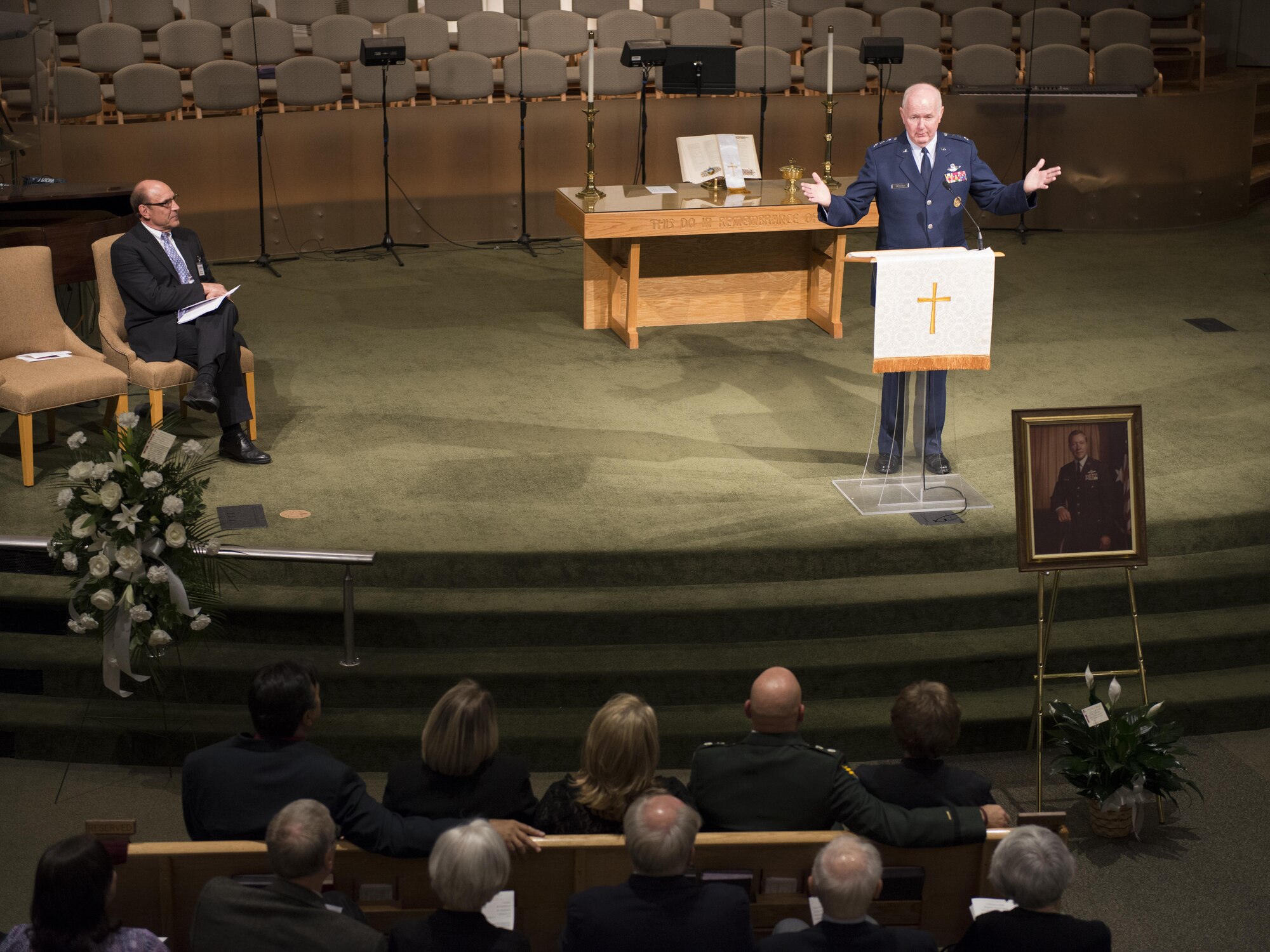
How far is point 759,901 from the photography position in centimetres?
350

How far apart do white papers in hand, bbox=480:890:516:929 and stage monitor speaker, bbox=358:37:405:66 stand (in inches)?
296

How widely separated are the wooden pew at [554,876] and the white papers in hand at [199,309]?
347cm

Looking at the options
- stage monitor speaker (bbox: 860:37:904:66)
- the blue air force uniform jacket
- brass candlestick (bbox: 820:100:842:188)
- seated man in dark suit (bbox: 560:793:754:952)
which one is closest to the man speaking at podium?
the blue air force uniform jacket

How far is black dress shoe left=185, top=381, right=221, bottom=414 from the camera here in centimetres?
624

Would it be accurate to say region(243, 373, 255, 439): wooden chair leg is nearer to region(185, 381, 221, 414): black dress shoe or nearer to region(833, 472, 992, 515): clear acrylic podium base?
region(185, 381, 221, 414): black dress shoe

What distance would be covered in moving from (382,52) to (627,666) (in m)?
6.05

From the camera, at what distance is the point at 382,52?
988cm

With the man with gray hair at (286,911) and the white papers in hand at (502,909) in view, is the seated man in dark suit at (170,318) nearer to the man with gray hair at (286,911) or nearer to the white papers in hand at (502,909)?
the white papers in hand at (502,909)

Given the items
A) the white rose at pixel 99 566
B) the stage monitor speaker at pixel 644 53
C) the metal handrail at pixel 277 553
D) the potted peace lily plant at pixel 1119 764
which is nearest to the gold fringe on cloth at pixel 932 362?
the potted peace lily plant at pixel 1119 764

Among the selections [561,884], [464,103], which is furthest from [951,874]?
[464,103]

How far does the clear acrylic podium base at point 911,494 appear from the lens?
593 centimetres

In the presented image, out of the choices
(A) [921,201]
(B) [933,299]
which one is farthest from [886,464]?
(A) [921,201]

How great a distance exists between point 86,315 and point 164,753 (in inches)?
133

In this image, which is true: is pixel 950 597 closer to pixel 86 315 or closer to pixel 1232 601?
pixel 1232 601
